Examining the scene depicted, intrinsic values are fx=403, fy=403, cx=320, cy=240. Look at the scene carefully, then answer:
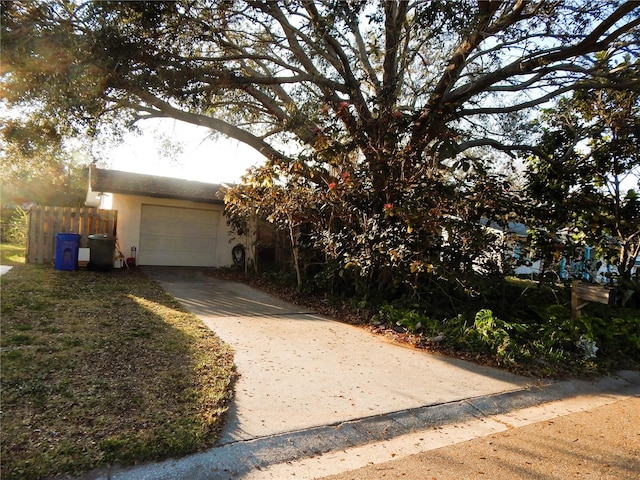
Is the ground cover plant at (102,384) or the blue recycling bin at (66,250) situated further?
the blue recycling bin at (66,250)

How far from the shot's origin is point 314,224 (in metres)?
8.88

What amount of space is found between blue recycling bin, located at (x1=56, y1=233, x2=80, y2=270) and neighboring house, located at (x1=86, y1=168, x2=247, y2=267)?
177cm

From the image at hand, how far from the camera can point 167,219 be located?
13344 millimetres

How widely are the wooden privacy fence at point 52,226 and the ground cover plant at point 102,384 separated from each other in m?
5.30

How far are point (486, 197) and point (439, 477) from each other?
6.14 metres

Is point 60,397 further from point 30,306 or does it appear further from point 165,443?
point 30,306

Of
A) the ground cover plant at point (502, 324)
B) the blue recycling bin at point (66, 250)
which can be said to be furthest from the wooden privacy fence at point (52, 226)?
the ground cover plant at point (502, 324)

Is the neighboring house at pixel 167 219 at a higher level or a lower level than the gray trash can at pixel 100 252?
higher

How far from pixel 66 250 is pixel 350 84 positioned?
27.5 ft

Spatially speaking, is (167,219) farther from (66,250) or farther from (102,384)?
(102,384)

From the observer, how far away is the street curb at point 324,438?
2.69 metres

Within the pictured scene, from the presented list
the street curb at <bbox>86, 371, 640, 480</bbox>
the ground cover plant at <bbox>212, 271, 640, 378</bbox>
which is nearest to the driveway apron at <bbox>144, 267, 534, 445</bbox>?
the street curb at <bbox>86, 371, 640, 480</bbox>

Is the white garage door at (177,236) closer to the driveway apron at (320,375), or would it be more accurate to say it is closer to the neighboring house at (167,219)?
the neighboring house at (167,219)

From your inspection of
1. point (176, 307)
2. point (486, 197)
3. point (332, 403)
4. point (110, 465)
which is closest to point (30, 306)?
point (176, 307)
